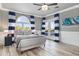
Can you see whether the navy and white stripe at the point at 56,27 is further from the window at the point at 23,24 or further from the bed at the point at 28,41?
the window at the point at 23,24

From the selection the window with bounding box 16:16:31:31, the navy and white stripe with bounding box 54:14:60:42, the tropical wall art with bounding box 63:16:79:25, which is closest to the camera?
the window with bounding box 16:16:31:31

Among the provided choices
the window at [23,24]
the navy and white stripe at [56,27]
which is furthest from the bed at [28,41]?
the navy and white stripe at [56,27]

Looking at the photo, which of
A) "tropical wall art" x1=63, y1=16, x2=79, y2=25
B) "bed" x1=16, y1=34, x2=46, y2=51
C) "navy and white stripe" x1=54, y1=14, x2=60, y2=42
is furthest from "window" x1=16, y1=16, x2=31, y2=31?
"tropical wall art" x1=63, y1=16, x2=79, y2=25

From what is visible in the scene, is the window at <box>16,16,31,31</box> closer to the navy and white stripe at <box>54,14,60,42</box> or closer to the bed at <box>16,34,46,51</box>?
the bed at <box>16,34,46,51</box>

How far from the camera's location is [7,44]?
2717mm

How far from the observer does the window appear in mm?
2581

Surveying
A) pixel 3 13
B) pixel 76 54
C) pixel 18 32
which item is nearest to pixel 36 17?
pixel 18 32

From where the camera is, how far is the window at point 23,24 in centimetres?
258

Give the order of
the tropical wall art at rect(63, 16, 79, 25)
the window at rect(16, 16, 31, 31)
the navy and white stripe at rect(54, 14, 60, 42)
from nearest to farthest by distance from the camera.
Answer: the window at rect(16, 16, 31, 31)
the tropical wall art at rect(63, 16, 79, 25)
the navy and white stripe at rect(54, 14, 60, 42)

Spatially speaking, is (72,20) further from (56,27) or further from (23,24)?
(23,24)

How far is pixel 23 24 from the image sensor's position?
102 inches

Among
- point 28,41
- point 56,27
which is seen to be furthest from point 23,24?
point 56,27

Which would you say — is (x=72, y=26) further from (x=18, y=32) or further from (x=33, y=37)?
(x=18, y=32)

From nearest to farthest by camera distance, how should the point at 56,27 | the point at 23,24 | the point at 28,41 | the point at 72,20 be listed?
the point at 23,24 → the point at 28,41 → the point at 72,20 → the point at 56,27
